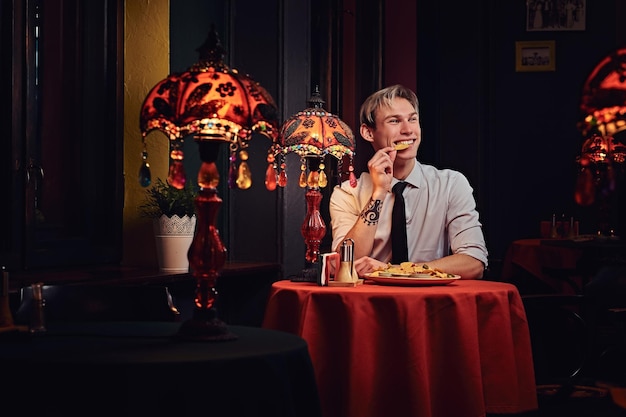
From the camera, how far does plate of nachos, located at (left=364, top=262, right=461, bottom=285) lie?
11.4 ft

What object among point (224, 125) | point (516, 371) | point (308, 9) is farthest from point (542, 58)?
point (224, 125)

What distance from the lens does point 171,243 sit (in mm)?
3938

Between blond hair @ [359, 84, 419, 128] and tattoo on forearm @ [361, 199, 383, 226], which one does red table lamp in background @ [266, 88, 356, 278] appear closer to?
tattoo on forearm @ [361, 199, 383, 226]

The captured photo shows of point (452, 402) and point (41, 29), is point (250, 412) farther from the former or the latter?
point (41, 29)

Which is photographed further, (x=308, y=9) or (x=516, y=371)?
(x=308, y=9)

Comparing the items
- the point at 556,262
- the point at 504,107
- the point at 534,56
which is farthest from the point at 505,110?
the point at 556,262

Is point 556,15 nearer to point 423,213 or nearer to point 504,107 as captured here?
point 504,107

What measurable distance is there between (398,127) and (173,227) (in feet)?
3.38

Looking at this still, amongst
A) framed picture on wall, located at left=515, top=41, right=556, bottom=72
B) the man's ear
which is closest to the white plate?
the man's ear

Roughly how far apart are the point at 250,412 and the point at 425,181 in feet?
7.46

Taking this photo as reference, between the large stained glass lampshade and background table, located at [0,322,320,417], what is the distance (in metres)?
0.50

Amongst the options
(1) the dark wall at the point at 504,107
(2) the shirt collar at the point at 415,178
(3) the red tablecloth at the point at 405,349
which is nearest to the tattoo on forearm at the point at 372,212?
(2) the shirt collar at the point at 415,178

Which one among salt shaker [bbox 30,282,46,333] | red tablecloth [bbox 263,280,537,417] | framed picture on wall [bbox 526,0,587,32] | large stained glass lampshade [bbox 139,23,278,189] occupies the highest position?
framed picture on wall [bbox 526,0,587,32]

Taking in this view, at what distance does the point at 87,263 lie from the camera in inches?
156
